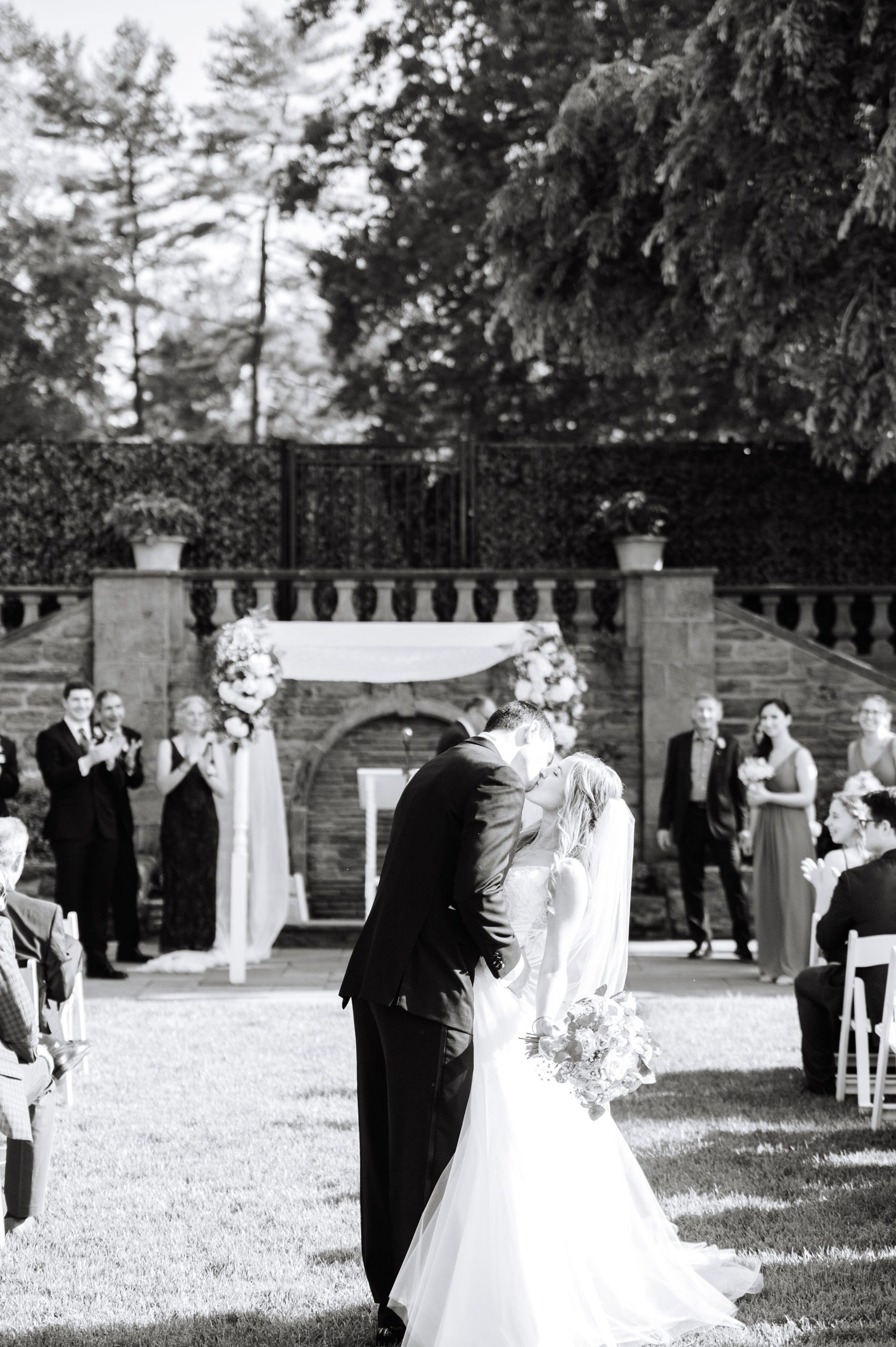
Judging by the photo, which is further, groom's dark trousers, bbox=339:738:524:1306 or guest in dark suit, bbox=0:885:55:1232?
guest in dark suit, bbox=0:885:55:1232

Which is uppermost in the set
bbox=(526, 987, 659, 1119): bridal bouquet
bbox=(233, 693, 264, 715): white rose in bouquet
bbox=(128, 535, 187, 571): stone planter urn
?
bbox=(128, 535, 187, 571): stone planter urn

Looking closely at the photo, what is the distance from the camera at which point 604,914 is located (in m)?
4.43

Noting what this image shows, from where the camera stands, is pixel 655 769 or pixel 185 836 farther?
pixel 655 769

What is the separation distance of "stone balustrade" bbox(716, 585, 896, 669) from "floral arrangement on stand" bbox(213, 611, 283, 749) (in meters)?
Answer: 5.31

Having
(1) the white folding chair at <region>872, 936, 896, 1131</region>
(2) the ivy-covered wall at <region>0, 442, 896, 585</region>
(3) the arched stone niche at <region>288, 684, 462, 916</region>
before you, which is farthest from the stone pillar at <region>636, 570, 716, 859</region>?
(1) the white folding chair at <region>872, 936, 896, 1131</region>

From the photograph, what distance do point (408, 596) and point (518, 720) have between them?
1046 cm

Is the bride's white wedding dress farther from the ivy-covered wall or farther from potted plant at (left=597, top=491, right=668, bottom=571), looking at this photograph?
the ivy-covered wall

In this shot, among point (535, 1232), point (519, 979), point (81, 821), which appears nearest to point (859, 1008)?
point (519, 979)

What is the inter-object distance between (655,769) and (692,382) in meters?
5.99

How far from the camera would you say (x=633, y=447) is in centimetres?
1662

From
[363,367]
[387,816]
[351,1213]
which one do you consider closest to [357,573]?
[387,816]

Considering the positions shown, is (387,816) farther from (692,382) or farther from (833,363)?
(692,382)

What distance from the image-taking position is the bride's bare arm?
14.0 ft

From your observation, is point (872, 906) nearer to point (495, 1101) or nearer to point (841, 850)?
point (841, 850)
